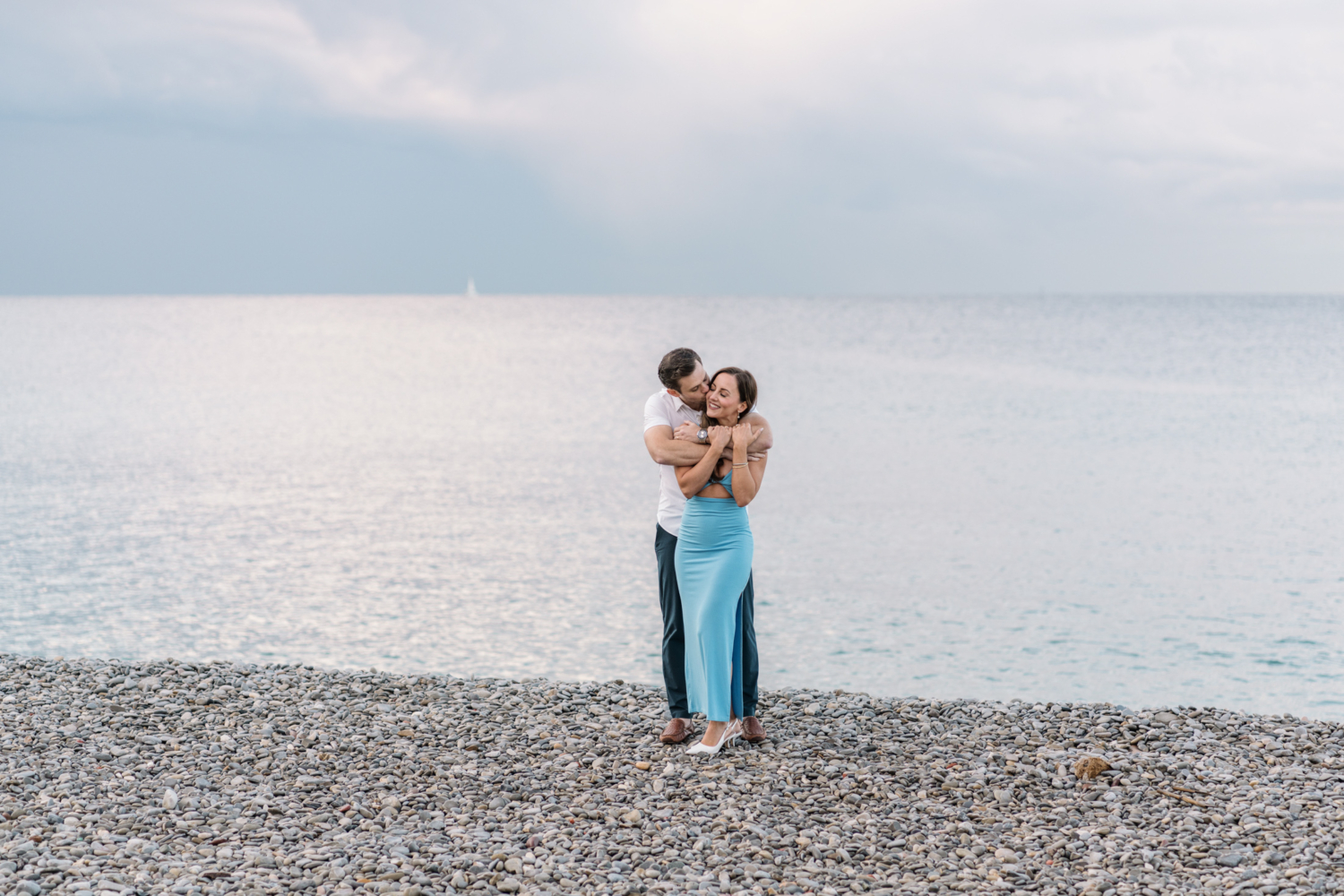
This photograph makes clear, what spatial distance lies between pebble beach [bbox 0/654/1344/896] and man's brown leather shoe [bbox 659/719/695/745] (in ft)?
0.19

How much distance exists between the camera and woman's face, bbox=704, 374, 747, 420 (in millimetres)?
5328

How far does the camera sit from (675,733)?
19.3ft

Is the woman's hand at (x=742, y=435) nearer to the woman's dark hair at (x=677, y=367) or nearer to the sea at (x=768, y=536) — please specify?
the woman's dark hair at (x=677, y=367)

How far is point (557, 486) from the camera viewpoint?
68.5 ft

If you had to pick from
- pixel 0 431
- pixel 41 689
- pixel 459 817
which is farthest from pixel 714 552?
pixel 0 431

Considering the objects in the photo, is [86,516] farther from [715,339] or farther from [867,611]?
[715,339]

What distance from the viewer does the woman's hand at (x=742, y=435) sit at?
533 centimetres

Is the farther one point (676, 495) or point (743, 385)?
point (676, 495)

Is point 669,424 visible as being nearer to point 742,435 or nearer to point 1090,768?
point 742,435

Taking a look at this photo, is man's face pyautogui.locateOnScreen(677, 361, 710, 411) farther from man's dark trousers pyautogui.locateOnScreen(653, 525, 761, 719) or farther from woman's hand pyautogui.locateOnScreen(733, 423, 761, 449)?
man's dark trousers pyautogui.locateOnScreen(653, 525, 761, 719)

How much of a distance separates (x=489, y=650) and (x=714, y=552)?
6005 millimetres

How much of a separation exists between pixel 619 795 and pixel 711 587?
114cm

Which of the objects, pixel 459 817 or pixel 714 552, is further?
pixel 714 552

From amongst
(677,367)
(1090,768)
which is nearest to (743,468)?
(677,367)
